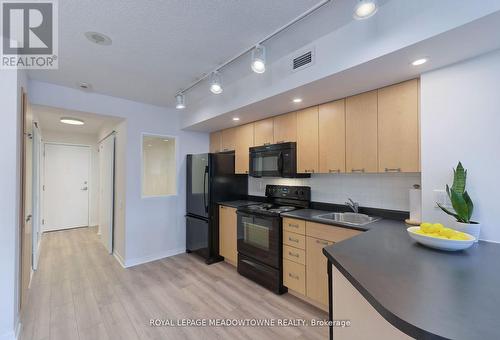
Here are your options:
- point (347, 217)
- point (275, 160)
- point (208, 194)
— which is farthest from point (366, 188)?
point (208, 194)

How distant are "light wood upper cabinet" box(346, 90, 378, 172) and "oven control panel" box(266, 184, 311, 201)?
0.79 metres

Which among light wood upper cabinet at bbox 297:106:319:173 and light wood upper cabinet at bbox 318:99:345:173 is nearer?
light wood upper cabinet at bbox 318:99:345:173

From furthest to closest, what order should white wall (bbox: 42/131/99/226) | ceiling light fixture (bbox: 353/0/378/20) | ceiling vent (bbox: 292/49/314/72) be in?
white wall (bbox: 42/131/99/226)
ceiling vent (bbox: 292/49/314/72)
ceiling light fixture (bbox: 353/0/378/20)

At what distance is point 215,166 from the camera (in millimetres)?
3588

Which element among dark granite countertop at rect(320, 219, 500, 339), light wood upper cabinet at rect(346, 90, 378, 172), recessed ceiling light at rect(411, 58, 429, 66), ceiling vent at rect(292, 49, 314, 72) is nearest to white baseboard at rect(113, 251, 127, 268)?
dark granite countertop at rect(320, 219, 500, 339)

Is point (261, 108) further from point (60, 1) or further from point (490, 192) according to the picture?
point (490, 192)

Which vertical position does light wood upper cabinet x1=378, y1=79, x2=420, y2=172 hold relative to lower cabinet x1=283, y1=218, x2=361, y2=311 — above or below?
above

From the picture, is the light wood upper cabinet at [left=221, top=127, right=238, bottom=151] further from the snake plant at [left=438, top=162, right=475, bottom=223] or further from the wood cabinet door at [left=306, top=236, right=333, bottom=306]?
the snake plant at [left=438, top=162, right=475, bottom=223]

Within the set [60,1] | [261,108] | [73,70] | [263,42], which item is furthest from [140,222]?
[263,42]

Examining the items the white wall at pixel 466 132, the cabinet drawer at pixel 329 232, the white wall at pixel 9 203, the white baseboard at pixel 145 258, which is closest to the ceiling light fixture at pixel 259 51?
the white wall at pixel 466 132

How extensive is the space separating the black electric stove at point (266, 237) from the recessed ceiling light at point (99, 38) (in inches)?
90.0

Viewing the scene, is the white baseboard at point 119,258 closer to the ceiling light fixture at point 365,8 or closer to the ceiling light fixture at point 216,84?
the ceiling light fixture at point 216,84

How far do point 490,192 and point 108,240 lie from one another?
5.10 m

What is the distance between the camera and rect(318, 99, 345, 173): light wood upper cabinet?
2.37 m
